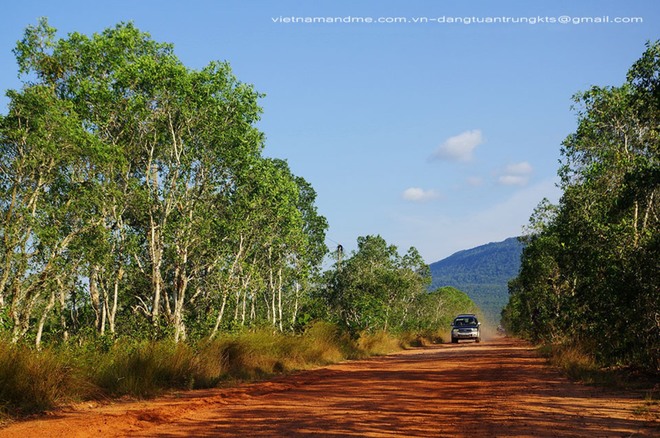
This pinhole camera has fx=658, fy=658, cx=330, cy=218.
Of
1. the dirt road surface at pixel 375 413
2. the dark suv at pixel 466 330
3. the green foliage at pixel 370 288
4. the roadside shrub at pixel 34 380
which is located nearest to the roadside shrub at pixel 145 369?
the dirt road surface at pixel 375 413

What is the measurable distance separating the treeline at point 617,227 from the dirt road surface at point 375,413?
2.27 metres

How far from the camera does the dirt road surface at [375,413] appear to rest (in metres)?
9.02

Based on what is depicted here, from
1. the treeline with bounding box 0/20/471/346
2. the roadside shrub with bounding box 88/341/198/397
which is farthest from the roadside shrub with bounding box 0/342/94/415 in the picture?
the treeline with bounding box 0/20/471/346

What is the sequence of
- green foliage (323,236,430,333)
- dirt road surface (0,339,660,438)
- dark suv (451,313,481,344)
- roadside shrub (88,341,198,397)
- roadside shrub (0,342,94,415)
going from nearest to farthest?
1. dirt road surface (0,339,660,438)
2. roadside shrub (0,342,94,415)
3. roadside shrub (88,341,198,397)
4. green foliage (323,236,430,333)
5. dark suv (451,313,481,344)

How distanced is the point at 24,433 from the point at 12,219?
14.8m

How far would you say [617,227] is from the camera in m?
18.1

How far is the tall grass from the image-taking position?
35.9ft

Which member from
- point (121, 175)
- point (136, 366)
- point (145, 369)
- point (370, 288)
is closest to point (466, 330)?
point (370, 288)

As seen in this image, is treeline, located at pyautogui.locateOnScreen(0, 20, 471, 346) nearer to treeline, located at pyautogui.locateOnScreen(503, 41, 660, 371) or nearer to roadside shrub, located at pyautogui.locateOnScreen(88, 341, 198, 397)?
roadside shrub, located at pyautogui.locateOnScreen(88, 341, 198, 397)

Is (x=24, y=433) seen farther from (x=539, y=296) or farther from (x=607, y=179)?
(x=539, y=296)

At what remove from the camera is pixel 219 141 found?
79.6 ft

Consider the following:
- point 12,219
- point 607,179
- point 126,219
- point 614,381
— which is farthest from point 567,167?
point 12,219

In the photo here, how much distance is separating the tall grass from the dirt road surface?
645 millimetres

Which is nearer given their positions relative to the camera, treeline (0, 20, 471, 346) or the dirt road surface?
the dirt road surface
